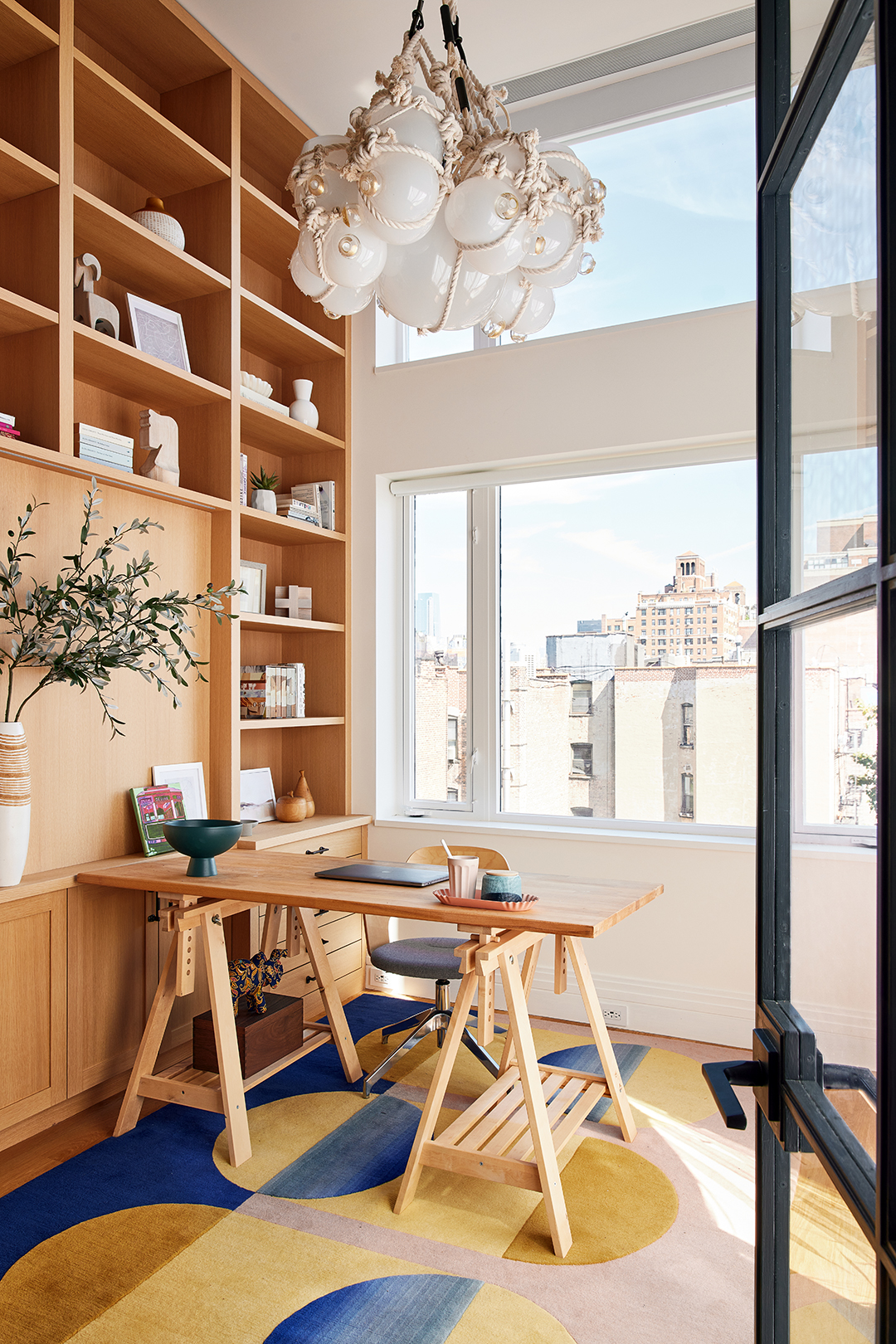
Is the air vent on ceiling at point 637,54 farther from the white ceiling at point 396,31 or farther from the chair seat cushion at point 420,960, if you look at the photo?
the chair seat cushion at point 420,960

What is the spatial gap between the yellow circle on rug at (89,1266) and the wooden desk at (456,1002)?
0.98 feet

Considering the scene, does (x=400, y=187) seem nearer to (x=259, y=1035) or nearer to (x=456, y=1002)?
(x=456, y=1002)

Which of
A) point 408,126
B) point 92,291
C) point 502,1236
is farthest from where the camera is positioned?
point 92,291

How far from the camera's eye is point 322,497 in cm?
400

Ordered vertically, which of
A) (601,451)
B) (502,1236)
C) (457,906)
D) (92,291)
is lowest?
(502,1236)

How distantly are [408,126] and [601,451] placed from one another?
6.70ft

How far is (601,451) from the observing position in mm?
3562

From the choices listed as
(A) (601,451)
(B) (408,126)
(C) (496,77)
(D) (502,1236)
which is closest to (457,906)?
(D) (502,1236)

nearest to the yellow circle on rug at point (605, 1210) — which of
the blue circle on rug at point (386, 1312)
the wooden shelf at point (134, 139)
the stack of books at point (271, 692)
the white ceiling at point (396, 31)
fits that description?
the blue circle on rug at point (386, 1312)

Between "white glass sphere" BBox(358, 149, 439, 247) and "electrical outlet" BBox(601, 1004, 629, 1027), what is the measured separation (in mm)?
2866

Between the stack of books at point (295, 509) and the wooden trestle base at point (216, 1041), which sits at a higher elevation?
the stack of books at point (295, 509)

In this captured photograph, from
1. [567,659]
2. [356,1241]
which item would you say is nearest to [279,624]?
[567,659]

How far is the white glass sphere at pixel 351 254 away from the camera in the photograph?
5.64ft

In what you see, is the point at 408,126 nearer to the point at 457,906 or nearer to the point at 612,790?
the point at 457,906
